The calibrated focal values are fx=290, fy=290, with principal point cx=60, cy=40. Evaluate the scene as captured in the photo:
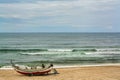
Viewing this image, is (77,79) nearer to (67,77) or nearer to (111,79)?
(67,77)

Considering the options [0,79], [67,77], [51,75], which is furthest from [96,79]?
[0,79]

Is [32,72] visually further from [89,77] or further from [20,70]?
[89,77]

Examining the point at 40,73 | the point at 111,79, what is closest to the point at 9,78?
the point at 40,73

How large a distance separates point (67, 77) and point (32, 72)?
2742mm

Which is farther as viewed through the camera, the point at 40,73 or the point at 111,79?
the point at 40,73

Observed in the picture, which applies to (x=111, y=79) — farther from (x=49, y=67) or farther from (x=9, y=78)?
(x=9, y=78)

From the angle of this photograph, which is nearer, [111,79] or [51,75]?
[111,79]

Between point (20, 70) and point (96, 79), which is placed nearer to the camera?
point (96, 79)

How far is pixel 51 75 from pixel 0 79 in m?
3.89

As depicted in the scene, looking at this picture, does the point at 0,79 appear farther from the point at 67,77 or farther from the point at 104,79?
the point at 104,79

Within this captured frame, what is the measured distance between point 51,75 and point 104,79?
4210mm

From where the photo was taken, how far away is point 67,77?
21.5 meters

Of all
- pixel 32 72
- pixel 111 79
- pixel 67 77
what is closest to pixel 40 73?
pixel 32 72

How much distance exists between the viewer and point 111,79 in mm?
20781
